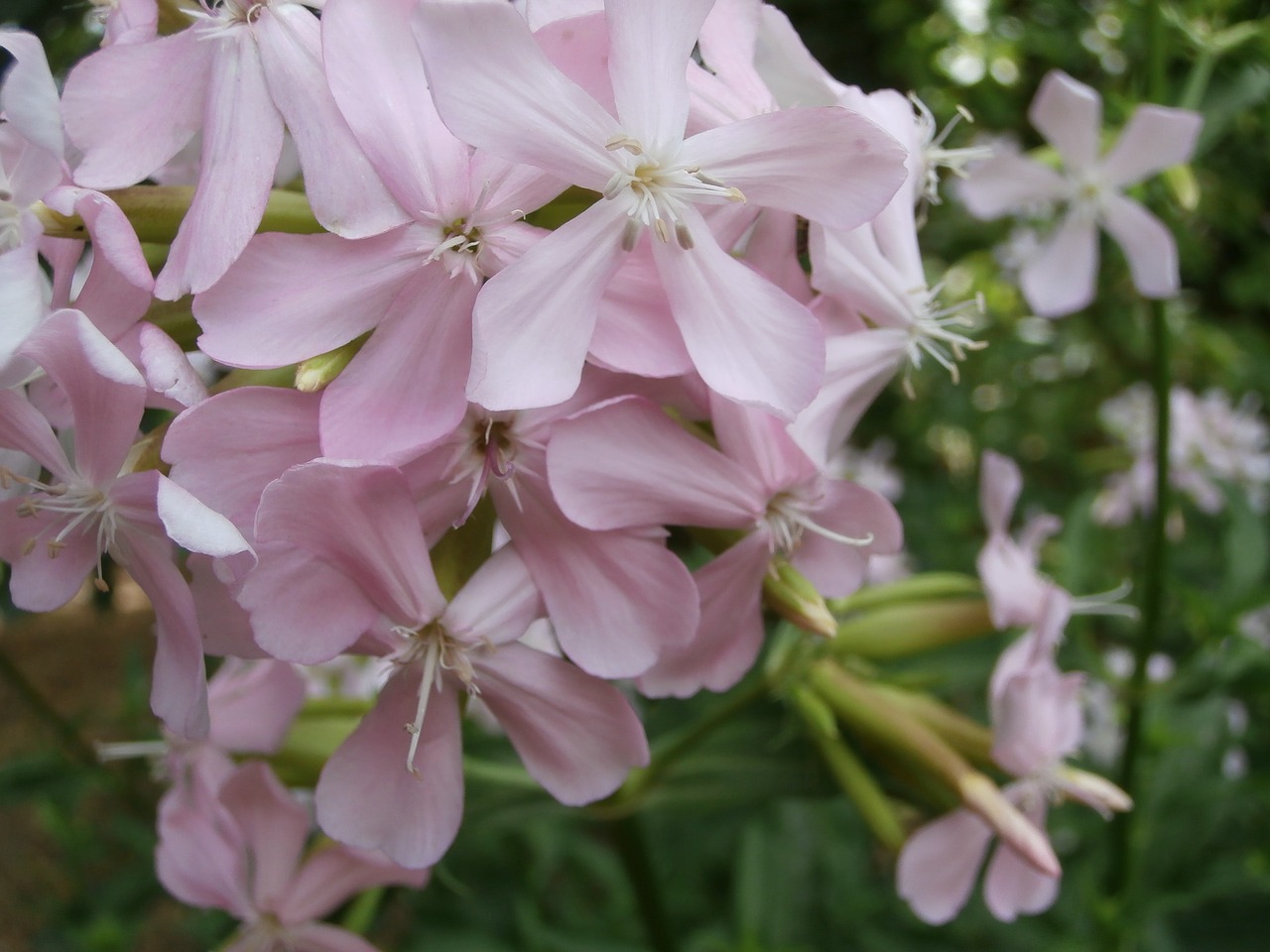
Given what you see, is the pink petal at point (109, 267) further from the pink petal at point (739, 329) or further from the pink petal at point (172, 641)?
the pink petal at point (739, 329)

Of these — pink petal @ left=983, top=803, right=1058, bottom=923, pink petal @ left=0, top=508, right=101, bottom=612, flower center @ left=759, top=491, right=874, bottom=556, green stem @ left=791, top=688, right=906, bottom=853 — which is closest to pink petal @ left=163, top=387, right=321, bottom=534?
pink petal @ left=0, top=508, right=101, bottom=612

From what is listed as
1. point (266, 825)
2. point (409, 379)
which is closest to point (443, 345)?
point (409, 379)

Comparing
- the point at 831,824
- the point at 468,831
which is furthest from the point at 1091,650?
the point at 468,831

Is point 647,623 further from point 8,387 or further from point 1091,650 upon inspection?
point 1091,650

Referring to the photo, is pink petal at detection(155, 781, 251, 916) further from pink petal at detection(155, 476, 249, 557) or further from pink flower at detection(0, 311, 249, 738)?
pink petal at detection(155, 476, 249, 557)

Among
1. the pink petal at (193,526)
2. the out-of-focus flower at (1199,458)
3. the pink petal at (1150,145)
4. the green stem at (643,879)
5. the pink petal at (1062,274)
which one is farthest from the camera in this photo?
the out-of-focus flower at (1199,458)

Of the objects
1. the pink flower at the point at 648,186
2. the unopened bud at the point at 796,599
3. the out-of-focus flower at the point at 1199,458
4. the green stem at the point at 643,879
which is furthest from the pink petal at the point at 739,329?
the out-of-focus flower at the point at 1199,458
